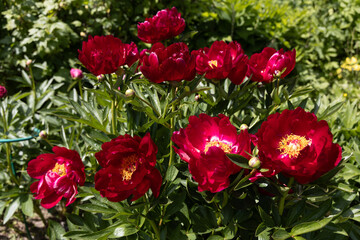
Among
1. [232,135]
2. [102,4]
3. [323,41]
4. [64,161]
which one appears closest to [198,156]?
[232,135]

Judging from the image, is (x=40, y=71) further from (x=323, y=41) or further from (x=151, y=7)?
(x=323, y=41)

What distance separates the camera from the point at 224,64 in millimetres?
827

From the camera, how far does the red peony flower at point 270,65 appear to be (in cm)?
88

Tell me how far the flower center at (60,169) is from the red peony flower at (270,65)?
1.81 ft

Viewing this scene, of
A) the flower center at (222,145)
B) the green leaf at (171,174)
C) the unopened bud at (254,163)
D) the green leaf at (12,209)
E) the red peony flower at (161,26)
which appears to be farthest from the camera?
the green leaf at (12,209)

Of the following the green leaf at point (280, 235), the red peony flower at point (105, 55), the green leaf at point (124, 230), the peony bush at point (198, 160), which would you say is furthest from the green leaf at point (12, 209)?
the green leaf at point (280, 235)

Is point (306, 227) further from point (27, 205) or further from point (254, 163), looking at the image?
point (27, 205)

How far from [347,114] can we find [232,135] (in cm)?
99

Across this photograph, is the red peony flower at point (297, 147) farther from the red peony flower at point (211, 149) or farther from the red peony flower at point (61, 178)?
the red peony flower at point (61, 178)

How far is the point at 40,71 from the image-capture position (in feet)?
7.70

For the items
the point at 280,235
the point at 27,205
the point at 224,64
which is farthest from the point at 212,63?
the point at 27,205

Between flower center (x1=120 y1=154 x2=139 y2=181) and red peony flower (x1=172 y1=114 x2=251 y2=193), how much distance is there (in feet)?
0.33

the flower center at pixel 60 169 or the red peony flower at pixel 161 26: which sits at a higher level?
the red peony flower at pixel 161 26

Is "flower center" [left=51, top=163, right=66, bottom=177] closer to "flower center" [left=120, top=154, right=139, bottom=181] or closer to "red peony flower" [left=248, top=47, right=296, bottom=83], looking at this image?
"flower center" [left=120, top=154, right=139, bottom=181]
